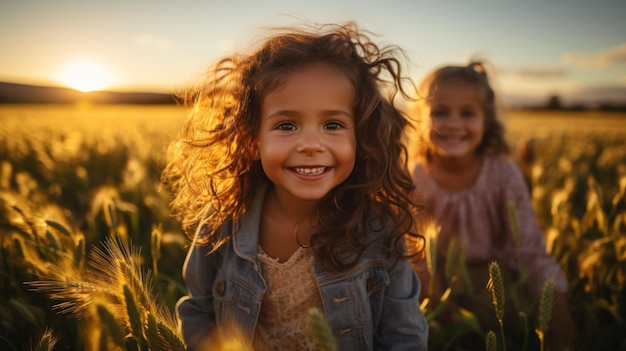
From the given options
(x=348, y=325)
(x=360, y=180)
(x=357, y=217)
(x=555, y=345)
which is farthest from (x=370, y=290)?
(x=555, y=345)

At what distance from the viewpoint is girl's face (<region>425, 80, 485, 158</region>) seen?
241 cm

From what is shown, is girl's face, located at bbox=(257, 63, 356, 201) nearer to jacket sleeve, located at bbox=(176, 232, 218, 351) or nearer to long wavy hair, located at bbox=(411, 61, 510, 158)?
jacket sleeve, located at bbox=(176, 232, 218, 351)

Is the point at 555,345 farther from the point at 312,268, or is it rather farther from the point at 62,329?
the point at 62,329

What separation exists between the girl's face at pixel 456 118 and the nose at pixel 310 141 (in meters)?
1.35

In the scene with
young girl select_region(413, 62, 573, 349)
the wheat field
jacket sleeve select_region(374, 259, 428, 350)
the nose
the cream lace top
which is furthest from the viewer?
young girl select_region(413, 62, 573, 349)

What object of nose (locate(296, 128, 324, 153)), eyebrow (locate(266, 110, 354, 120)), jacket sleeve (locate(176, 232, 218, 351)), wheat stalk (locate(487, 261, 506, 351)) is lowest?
jacket sleeve (locate(176, 232, 218, 351))

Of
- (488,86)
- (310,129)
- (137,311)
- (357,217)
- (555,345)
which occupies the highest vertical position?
(488,86)

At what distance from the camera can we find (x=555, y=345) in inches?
78.3

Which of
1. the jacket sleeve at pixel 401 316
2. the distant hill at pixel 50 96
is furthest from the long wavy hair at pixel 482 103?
the distant hill at pixel 50 96

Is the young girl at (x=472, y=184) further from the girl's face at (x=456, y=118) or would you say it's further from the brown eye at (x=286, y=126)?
the brown eye at (x=286, y=126)

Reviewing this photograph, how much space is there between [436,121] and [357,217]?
1307 mm

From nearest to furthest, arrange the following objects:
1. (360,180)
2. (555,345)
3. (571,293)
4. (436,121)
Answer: (360,180)
(555,345)
(571,293)
(436,121)

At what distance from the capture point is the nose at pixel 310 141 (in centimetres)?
125

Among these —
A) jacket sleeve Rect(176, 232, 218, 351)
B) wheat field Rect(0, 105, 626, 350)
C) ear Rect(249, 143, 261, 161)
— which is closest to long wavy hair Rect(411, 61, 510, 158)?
wheat field Rect(0, 105, 626, 350)
